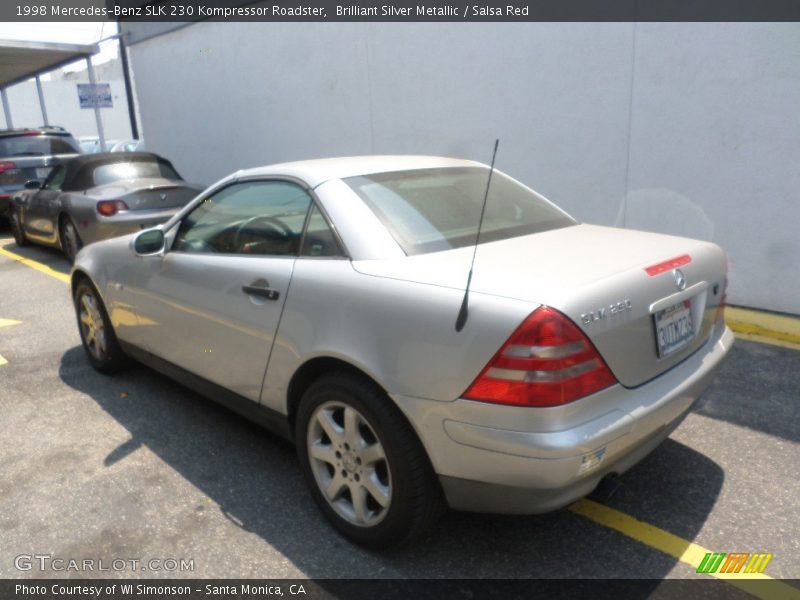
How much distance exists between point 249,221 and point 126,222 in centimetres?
477

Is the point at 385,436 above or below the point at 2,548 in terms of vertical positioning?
above

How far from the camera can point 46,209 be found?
8891 mm

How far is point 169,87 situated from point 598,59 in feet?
32.0

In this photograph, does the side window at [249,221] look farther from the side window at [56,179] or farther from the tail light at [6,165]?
the tail light at [6,165]

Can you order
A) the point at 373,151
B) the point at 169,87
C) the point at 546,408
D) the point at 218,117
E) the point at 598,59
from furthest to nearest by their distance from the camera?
the point at 169,87 < the point at 218,117 < the point at 373,151 < the point at 598,59 < the point at 546,408

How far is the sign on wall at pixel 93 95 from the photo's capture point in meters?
14.5

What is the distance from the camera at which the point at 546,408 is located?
83.2 inches

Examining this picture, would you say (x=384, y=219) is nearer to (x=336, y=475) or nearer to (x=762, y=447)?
(x=336, y=475)

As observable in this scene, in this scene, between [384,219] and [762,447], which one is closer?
[384,219]

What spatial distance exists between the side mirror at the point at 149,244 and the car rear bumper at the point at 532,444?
6.80ft

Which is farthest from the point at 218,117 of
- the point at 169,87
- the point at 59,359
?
the point at 59,359

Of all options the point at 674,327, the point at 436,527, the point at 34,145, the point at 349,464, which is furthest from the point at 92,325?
the point at 34,145

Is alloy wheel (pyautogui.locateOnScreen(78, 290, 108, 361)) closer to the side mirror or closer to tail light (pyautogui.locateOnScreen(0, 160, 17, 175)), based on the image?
the side mirror

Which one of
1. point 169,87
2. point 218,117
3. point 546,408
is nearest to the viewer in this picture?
point 546,408
